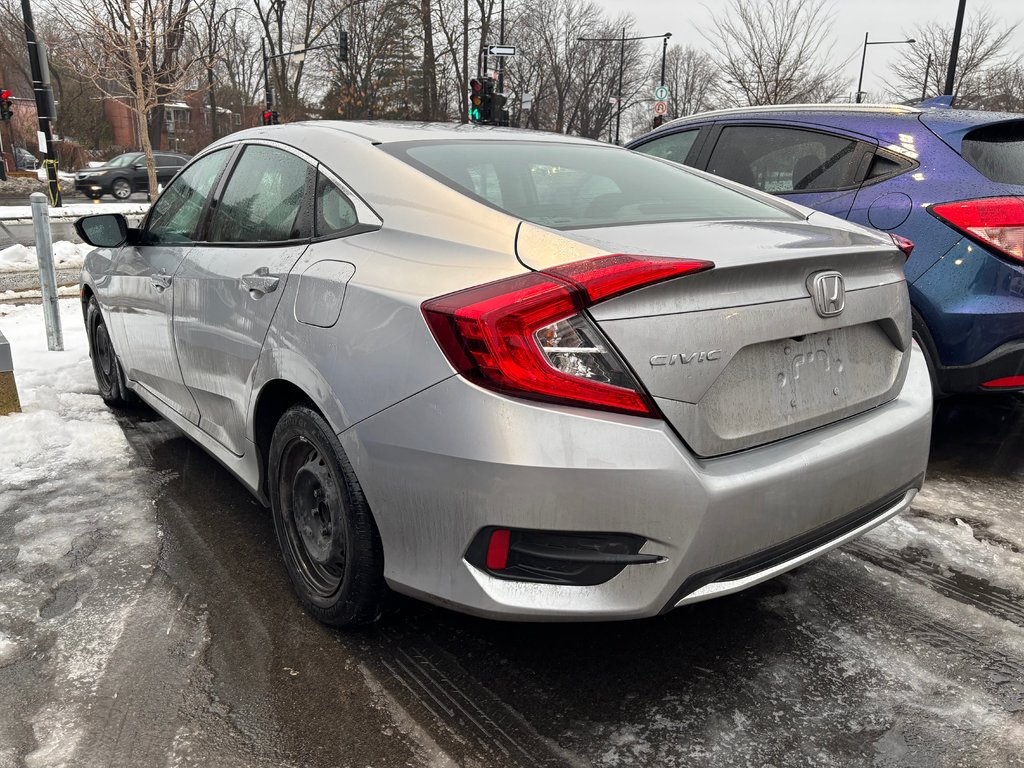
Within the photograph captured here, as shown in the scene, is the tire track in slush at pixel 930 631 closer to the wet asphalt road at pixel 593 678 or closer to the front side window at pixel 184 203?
the wet asphalt road at pixel 593 678

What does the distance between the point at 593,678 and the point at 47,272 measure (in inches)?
209

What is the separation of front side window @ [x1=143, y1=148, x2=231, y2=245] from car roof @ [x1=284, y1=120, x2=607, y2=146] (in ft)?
2.09

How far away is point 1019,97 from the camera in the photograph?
36062mm

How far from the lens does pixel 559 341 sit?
1.87 meters

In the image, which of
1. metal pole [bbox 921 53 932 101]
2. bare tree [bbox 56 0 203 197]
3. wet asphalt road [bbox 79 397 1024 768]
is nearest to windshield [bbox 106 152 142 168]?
bare tree [bbox 56 0 203 197]

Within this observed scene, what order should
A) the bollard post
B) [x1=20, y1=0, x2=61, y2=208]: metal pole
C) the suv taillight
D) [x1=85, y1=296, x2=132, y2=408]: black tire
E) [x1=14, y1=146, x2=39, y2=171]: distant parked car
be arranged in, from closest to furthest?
the suv taillight, [x1=85, y1=296, x2=132, y2=408]: black tire, the bollard post, [x1=20, y1=0, x2=61, y2=208]: metal pole, [x1=14, y1=146, x2=39, y2=171]: distant parked car

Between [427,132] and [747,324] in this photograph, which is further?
[427,132]

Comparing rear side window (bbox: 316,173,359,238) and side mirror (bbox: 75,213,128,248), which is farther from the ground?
rear side window (bbox: 316,173,359,238)

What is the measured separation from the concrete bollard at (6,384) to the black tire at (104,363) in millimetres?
488

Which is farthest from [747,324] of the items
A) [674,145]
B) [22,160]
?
[22,160]

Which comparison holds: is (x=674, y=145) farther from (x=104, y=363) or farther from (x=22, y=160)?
(x=22, y=160)

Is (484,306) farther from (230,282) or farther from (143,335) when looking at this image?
(143,335)

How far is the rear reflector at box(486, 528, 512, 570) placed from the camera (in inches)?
76.0

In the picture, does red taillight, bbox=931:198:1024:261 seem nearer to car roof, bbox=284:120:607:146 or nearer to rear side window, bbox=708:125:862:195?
rear side window, bbox=708:125:862:195
